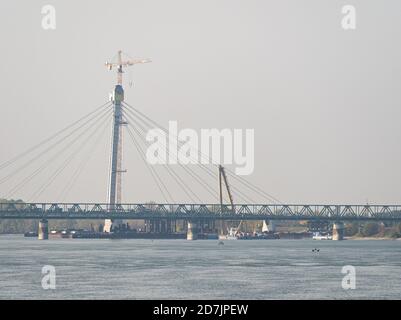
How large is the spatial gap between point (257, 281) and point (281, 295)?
13746 mm

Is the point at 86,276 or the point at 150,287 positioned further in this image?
the point at 86,276

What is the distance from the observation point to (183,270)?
116812 millimetres

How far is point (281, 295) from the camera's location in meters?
85.9

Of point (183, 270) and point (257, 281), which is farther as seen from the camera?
point (183, 270)
